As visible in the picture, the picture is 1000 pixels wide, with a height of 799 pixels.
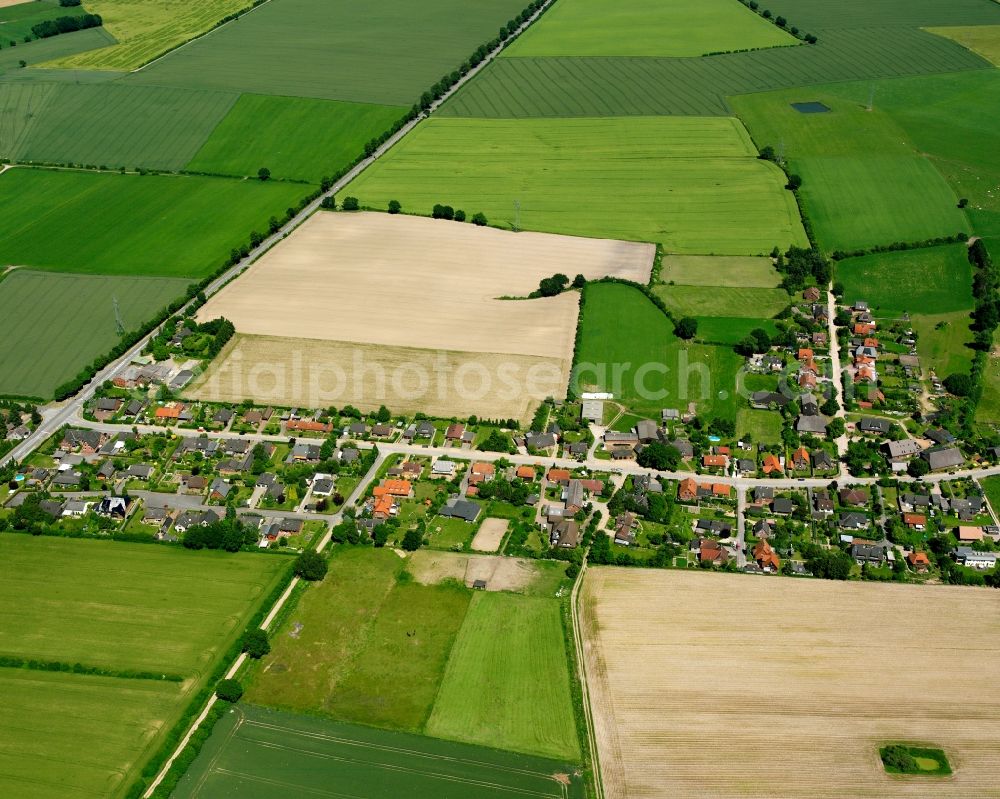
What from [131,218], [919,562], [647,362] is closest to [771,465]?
[919,562]

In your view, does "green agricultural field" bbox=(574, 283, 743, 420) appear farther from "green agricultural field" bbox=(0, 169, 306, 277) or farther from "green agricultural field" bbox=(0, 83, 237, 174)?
"green agricultural field" bbox=(0, 83, 237, 174)

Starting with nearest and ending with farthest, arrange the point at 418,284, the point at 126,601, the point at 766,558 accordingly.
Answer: the point at 126,601 < the point at 766,558 < the point at 418,284

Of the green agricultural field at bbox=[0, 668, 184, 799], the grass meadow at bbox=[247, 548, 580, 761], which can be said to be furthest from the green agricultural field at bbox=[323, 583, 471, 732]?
the green agricultural field at bbox=[0, 668, 184, 799]

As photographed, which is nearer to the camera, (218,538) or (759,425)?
(218,538)

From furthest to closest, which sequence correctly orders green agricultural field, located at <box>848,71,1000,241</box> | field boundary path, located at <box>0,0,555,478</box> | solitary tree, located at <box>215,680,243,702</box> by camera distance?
1. green agricultural field, located at <box>848,71,1000,241</box>
2. field boundary path, located at <box>0,0,555,478</box>
3. solitary tree, located at <box>215,680,243,702</box>

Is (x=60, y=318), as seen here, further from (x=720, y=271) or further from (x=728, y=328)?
(x=720, y=271)

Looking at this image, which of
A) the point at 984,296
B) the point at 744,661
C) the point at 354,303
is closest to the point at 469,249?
the point at 354,303

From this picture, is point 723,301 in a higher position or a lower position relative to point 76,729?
higher

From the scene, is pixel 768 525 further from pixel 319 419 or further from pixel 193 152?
pixel 193 152
